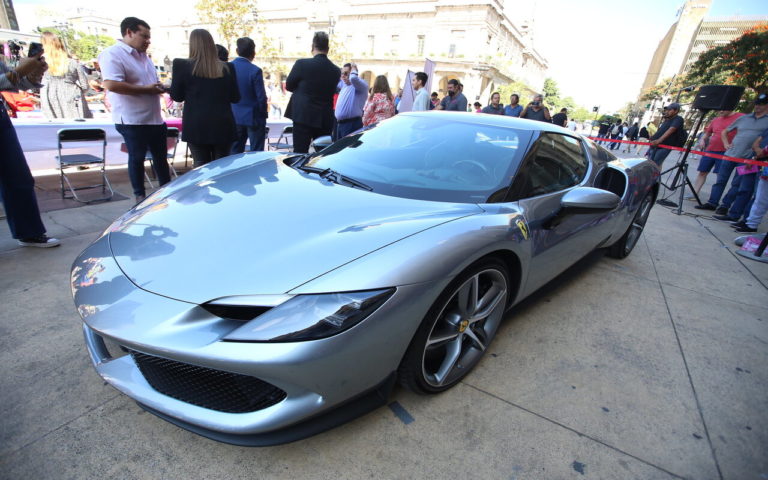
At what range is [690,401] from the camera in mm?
1835

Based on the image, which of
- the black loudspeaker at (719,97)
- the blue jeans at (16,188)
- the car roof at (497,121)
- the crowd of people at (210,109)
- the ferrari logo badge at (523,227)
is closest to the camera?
the ferrari logo badge at (523,227)

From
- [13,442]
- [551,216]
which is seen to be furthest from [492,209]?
[13,442]

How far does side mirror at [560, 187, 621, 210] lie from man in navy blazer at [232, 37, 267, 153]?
11.6 ft

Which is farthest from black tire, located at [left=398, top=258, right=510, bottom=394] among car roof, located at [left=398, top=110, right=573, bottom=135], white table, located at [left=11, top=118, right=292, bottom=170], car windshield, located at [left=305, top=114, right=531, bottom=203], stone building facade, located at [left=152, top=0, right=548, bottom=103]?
stone building facade, located at [left=152, top=0, right=548, bottom=103]

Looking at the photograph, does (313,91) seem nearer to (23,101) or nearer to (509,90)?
(23,101)

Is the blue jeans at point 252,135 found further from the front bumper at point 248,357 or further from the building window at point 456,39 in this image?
the building window at point 456,39

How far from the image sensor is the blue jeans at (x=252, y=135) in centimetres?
478

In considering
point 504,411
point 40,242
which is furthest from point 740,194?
point 40,242

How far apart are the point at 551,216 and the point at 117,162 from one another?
6066mm

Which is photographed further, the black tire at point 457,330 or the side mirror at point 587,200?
the side mirror at point 587,200

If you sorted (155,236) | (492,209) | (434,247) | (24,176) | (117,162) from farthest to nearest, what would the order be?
(117,162) < (24,176) < (492,209) < (155,236) < (434,247)

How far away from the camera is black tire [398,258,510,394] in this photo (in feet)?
4.68

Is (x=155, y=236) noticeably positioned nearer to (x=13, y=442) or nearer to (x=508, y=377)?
(x=13, y=442)

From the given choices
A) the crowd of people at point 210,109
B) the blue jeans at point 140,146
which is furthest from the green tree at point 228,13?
the blue jeans at point 140,146
